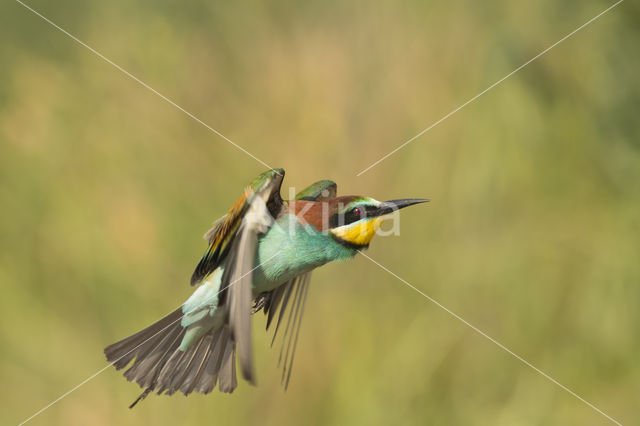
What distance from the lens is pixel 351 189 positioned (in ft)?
6.16

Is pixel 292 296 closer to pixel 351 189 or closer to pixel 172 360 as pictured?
pixel 172 360

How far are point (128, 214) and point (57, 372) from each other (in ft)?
1.57

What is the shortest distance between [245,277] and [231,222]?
0.12 metres

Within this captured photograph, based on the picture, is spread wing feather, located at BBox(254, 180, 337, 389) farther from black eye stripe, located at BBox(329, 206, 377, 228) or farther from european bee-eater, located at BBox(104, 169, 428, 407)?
black eye stripe, located at BBox(329, 206, 377, 228)

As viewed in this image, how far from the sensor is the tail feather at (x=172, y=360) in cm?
136

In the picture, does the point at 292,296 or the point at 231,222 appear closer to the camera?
the point at 231,222

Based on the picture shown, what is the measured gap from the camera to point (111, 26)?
6.61ft

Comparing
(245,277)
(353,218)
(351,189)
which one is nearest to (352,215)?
(353,218)

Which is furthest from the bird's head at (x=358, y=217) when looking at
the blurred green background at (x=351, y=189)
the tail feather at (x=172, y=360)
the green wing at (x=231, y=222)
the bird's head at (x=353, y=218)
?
the blurred green background at (x=351, y=189)

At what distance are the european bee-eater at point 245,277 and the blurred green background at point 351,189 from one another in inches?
15.6

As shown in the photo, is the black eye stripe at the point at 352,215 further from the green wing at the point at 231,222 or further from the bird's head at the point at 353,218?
the green wing at the point at 231,222

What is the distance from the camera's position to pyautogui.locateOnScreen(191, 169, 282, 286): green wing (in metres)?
1.13

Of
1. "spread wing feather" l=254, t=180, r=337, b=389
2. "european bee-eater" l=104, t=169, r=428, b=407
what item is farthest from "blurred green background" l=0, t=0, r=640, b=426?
"european bee-eater" l=104, t=169, r=428, b=407

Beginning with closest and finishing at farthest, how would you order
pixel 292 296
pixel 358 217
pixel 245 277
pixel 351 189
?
pixel 245 277
pixel 358 217
pixel 292 296
pixel 351 189
